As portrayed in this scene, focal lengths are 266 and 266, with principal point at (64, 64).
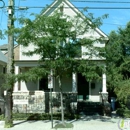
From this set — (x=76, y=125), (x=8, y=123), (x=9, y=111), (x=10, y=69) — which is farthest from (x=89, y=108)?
(x=10, y=69)

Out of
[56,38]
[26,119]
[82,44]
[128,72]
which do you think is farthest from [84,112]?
[128,72]

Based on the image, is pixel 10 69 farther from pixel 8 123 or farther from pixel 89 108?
pixel 89 108

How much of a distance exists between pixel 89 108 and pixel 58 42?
28.1 feet

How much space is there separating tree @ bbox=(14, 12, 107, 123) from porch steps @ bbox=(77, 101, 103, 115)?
6008 mm

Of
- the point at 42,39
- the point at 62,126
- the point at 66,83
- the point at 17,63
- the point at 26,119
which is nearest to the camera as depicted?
the point at 42,39

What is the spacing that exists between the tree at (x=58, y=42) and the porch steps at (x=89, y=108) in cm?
601

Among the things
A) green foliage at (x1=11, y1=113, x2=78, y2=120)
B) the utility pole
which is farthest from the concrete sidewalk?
green foliage at (x1=11, y1=113, x2=78, y2=120)

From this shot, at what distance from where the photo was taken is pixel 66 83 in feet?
78.4

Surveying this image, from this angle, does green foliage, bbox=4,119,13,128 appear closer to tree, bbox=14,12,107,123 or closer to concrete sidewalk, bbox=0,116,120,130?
concrete sidewalk, bbox=0,116,120,130

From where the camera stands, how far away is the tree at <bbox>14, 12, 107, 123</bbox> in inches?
489

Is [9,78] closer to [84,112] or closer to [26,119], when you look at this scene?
[26,119]

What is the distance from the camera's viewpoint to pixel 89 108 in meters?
19.5

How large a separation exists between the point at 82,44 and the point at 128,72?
15010 millimetres

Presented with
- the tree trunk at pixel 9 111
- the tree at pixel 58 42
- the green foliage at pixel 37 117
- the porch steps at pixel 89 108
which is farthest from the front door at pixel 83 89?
the tree trunk at pixel 9 111
